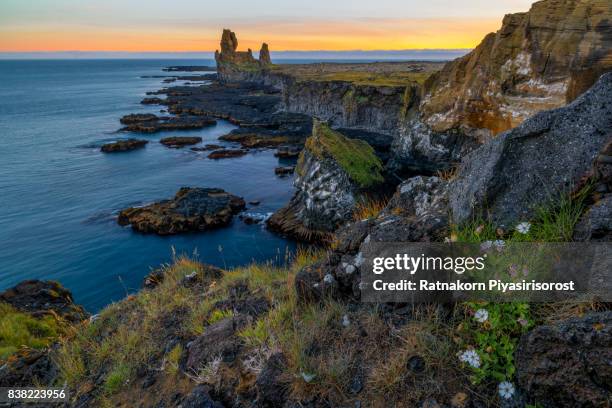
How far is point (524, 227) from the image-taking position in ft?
11.6

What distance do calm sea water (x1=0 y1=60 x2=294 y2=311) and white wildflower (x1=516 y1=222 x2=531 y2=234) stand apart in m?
8.53

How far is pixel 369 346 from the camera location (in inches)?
157

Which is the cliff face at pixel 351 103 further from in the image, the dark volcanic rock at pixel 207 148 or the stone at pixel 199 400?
the stone at pixel 199 400

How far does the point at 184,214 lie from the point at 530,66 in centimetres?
2984

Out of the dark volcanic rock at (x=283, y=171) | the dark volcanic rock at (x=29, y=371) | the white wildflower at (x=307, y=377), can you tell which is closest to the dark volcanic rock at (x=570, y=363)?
the white wildflower at (x=307, y=377)

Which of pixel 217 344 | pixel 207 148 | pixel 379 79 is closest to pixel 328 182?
pixel 217 344

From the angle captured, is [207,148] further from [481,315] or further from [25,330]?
[481,315]

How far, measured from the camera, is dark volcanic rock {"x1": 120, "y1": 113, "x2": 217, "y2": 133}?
68.0 metres

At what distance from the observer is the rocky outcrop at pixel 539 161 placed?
4.03m

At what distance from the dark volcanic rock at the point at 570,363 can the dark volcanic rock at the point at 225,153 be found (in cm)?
4964

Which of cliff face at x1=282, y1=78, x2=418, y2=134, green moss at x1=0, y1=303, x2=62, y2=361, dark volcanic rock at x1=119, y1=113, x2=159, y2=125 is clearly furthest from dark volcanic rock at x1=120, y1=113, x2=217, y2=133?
green moss at x1=0, y1=303, x2=62, y2=361

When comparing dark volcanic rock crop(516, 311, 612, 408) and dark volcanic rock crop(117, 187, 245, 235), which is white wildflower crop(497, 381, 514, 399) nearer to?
dark volcanic rock crop(516, 311, 612, 408)

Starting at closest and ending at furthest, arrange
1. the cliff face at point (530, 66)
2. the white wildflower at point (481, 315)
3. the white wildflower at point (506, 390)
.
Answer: the white wildflower at point (506, 390) → the white wildflower at point (481, 315) → the cliff face at point (530, 66)

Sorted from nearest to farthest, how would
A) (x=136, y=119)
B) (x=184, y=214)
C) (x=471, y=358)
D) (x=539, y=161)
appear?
1. (x=471, y=358)
2. (x=539, y=161)
3. (x=184, y=214)
4. (x=136, y=119)
